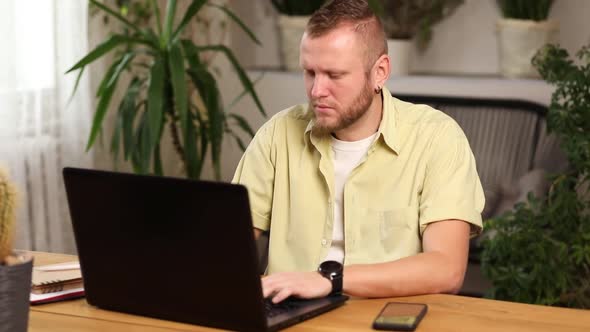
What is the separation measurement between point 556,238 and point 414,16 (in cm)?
179

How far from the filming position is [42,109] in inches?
146

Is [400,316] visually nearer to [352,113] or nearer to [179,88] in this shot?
[352,113]

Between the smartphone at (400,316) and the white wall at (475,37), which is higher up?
the white wall at (475,37)

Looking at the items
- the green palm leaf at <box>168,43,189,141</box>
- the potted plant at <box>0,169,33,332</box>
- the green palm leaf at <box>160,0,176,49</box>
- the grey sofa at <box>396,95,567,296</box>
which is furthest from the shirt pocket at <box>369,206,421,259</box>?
the grey sofa at <box>396,95,567,296</box>

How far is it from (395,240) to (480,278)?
2.23 meters

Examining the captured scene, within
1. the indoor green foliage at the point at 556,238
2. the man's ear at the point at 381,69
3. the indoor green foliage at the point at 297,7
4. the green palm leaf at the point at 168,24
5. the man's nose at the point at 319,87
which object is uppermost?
the indoor green foliage at the point at 297,7

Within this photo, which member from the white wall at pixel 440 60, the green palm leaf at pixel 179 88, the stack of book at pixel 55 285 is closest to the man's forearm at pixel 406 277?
the stack of book at pixel 55 285

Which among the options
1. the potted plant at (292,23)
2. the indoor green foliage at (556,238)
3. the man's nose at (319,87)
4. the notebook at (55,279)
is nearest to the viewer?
the notebook at (55,279)

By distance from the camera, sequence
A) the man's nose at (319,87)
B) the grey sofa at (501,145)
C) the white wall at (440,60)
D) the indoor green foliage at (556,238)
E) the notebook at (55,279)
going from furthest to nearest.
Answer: the white wall at (440,60)
the grey sofa at (501,145)
the indoor green foliage at (556,238)
the man's nose at (319,87)
the notebook at (55,279)

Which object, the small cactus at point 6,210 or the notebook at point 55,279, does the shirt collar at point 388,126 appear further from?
the small cactus at point 6,210

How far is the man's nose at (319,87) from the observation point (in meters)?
2.10

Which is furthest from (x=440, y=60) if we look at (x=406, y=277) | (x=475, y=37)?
(x=406, y=277)

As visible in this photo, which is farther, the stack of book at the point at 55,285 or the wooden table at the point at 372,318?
the stack of book at the point at 55,285

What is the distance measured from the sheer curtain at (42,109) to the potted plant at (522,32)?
6.36 feet
